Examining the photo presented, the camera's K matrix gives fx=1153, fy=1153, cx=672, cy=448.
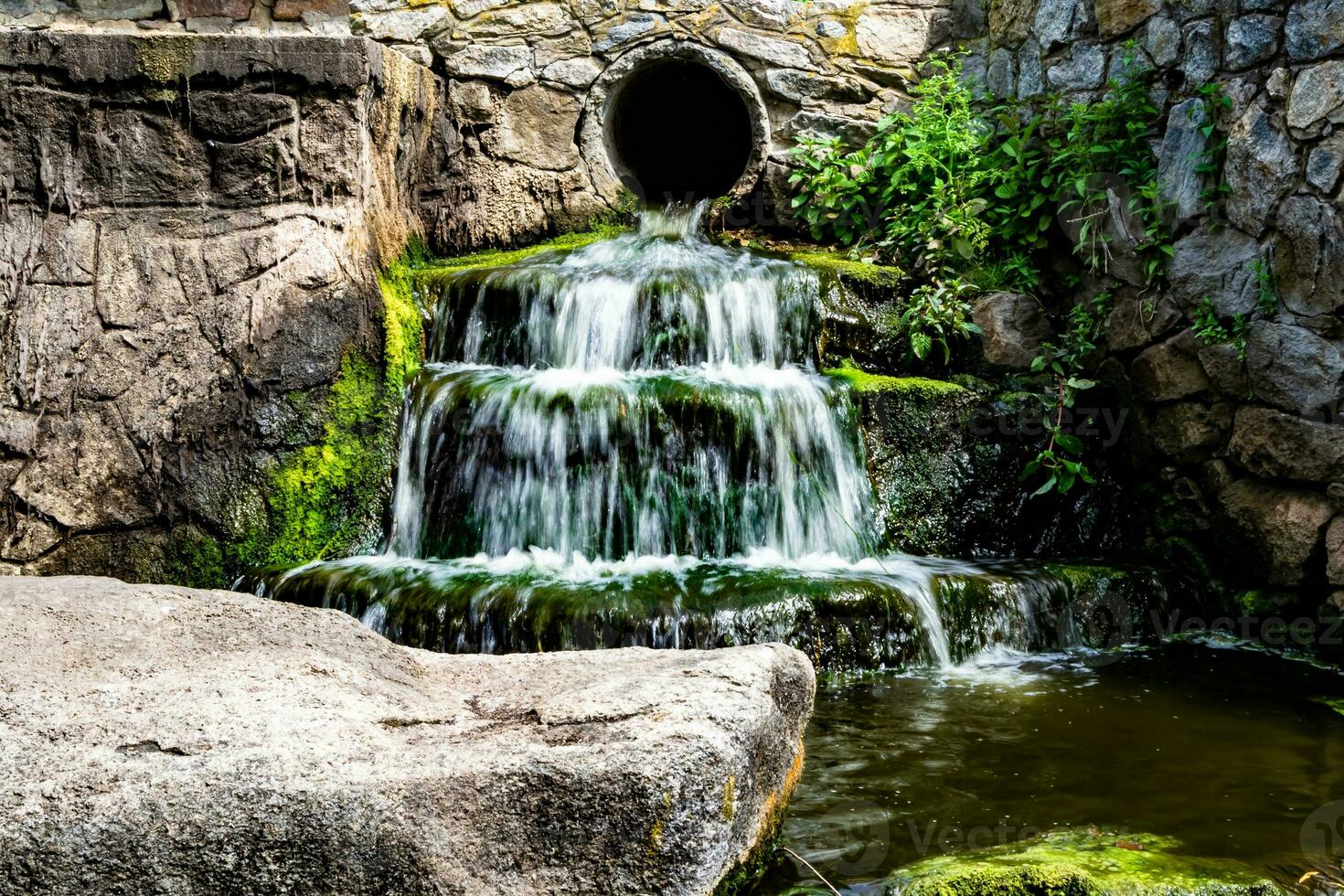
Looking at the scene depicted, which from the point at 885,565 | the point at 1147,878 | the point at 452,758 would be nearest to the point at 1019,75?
the point at 885,565

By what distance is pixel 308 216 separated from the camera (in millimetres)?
5012

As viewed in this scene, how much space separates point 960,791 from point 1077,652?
1621 millimetres

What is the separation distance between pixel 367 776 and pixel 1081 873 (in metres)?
1.40

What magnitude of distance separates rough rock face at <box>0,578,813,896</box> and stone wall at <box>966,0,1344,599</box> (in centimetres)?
281

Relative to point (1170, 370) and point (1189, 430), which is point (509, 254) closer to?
point (1170, 370)

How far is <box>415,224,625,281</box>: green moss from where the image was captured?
5789 millimetres

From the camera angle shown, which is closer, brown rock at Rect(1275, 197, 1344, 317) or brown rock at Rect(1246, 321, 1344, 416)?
brown rock at Rect(1275, 197, 1344, 317)

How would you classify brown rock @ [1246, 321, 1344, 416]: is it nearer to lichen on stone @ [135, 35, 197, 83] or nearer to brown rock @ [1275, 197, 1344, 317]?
brown rock @ [1275, 197, 1344, 317]

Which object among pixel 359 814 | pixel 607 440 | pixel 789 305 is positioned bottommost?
pixel 359 814

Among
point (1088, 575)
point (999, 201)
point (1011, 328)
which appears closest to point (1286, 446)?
point (1088, 575)

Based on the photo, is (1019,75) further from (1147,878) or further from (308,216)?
(1147,878)

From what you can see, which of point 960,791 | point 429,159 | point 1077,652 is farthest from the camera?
point 429,159

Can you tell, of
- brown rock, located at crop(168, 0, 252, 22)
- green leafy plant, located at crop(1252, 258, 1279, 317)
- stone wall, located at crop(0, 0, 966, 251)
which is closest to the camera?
green leafy plant, located at crop(1252, 258, 1279, 317)

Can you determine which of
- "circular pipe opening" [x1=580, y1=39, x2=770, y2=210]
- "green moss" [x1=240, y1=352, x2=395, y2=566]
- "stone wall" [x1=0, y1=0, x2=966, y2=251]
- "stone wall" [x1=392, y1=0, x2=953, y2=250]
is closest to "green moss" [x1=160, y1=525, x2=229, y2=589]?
"green moss" [x1=240, y1=352, x2=395, y2=566]
